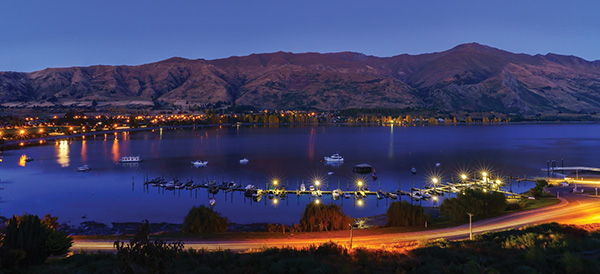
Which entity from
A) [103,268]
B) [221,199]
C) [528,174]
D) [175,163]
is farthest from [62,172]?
[528,174]

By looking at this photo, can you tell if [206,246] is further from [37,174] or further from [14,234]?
[37,174]

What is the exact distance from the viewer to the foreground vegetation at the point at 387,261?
18.1m

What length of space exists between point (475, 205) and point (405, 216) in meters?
6.70

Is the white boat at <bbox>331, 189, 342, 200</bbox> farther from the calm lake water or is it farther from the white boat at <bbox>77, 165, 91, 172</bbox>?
the white boat at <bbox>77, 165, 91, 172</bbox>

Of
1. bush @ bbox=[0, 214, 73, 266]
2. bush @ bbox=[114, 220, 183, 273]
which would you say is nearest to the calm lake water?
bush @ bbox=[0, 214, 73, 266]

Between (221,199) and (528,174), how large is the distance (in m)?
62.4

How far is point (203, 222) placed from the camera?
3875 cm

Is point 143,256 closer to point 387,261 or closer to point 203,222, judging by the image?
point 387,261

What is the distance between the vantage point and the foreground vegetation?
18.1 m

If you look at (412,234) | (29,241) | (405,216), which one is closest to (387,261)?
(412,234)

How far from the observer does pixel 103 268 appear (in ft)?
61.5

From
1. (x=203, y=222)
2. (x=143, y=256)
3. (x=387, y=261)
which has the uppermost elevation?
(x=143, y=256)

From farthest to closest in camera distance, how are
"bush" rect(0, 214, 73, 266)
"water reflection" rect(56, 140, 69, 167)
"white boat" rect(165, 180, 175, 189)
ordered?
"water reflection" rect(56, 140, 69, 167) < "white boat" rect(165, 180, 175, 189) < "bush" rect(0, 214, 73, 266)

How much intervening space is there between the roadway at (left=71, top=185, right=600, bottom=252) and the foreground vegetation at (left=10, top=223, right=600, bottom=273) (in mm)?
5203
